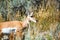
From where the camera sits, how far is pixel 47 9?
1.95 m

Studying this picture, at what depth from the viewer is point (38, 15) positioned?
77.0 inches

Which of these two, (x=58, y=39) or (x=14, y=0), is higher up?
(x=14, y=0)

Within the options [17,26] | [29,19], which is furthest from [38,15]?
[17,26]

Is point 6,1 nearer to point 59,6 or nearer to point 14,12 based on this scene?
point 14,12

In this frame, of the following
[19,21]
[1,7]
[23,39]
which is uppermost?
[1,7]

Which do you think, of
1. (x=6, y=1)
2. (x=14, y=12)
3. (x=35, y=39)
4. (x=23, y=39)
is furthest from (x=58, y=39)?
(x=6, y=1)

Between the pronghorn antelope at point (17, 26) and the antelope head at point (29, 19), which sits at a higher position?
the antelope head at point (29, 19)

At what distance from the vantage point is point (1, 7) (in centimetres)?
203

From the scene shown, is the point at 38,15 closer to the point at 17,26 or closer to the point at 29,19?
the point at 29,19

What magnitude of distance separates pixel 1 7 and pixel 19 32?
1.03 ft

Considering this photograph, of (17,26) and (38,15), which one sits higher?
(38,15)

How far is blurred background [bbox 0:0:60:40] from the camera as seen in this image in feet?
6.32

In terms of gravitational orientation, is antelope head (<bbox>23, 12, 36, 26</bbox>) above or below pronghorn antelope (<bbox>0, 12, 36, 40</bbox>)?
above

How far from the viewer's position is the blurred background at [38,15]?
75.9 inches
